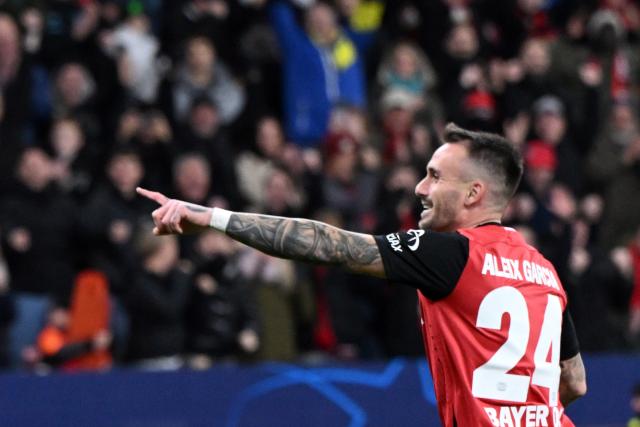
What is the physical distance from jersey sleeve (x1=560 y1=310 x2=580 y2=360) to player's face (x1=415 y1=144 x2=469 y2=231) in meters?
0.72

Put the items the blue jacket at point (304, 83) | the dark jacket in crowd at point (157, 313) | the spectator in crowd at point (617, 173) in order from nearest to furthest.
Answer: the dark jacket in crowd at point (157, 313) → the blue jacket at point (304, 83) → the spectator in crowd at point (617, 173)

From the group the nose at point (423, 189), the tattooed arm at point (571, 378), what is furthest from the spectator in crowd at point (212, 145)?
the nose at point (423, 189)

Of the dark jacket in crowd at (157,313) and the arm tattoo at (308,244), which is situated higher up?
the arm tattoo at (308,244)

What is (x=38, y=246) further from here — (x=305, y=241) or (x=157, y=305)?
(x=305, y=241)

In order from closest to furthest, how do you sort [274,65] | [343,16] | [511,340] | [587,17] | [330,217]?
1. [511,340]
2. [330,217]
3. [274,65]
4. [343,16]
5. [587,17]

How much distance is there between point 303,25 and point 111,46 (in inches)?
84.8

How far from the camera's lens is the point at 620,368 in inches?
506

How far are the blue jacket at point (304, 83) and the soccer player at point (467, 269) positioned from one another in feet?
26.9

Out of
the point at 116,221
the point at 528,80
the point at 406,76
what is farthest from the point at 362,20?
the point at 116,221

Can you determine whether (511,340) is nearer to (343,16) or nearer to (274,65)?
(274,65)

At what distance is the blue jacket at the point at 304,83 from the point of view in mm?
13836

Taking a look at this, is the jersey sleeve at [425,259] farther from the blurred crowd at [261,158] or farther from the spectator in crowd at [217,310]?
the spectator in crowd at [217,310]

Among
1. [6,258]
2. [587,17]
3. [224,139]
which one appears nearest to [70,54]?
[224,139]

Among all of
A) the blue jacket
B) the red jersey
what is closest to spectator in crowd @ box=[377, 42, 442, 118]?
the blue jacket
